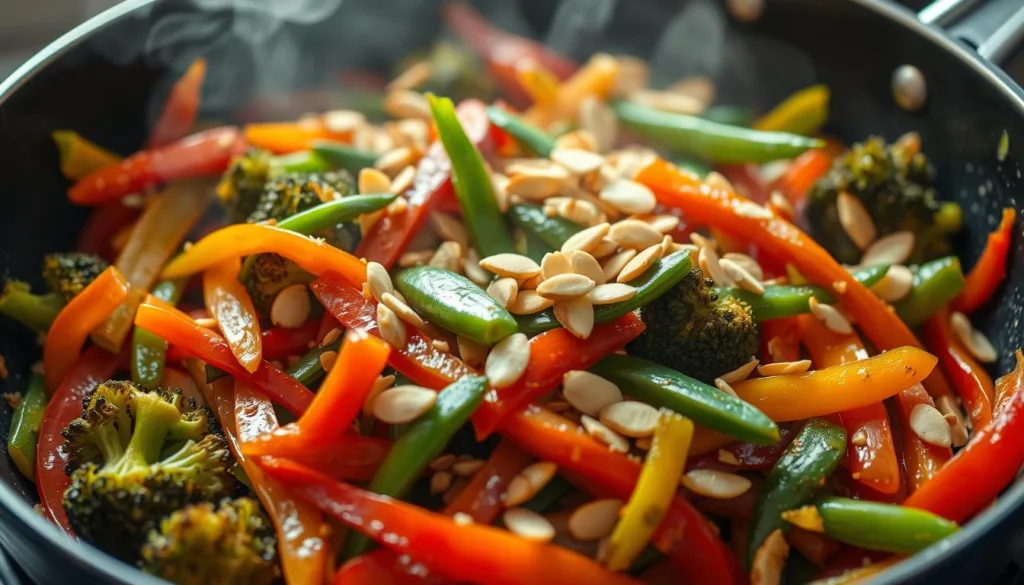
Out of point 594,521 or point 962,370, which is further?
point 962,370

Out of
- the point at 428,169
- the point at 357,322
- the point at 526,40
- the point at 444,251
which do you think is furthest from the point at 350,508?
the point at 526,40

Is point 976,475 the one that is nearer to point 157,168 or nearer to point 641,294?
point 641,294

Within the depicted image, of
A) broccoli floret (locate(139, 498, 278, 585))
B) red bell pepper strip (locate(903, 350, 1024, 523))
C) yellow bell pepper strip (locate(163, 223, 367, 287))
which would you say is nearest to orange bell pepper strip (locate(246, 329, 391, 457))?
broccoli floret (locate(139, 498, 278, 585))

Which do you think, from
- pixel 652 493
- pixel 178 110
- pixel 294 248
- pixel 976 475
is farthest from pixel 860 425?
pixel 178 110

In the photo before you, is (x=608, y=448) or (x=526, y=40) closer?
(x=608, y=448)

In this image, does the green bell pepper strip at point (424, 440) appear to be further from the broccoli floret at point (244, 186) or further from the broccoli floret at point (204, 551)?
the broccoli floret at point (244, 186)

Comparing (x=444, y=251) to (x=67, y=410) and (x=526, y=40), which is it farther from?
(x=526, y=40)
